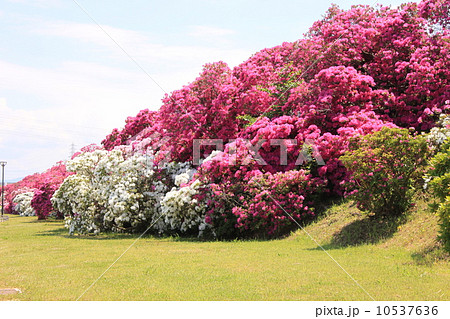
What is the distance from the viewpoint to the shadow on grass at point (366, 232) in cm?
1214

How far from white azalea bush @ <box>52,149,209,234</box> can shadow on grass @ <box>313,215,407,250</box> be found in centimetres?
617

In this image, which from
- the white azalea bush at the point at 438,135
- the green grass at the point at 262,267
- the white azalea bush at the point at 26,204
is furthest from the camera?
the white azalea bush at the point at 26,204

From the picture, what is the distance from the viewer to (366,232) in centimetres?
1275

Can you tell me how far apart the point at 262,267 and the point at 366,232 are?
14.6 ft

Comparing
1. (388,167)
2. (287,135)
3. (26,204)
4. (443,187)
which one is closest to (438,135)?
(388,167)

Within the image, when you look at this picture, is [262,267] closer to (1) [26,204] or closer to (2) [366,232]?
(2) [366,232]

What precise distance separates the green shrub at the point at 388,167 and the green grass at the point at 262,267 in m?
0.59

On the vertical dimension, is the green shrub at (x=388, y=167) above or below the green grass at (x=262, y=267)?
above

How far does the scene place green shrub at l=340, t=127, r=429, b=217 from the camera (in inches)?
470

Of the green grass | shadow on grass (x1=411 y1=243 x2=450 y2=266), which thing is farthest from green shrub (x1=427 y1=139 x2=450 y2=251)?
the green grass

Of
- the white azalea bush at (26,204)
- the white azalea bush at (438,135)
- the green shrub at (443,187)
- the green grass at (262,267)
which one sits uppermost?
the white azalea bush at (438,135)

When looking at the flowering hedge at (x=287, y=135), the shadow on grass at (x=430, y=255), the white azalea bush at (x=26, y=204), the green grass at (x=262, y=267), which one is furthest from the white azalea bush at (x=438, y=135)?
the white azalea bush at (x=26, y=204)

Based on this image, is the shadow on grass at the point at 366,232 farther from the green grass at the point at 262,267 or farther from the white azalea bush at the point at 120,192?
the white azalea bush at the point at 120,192

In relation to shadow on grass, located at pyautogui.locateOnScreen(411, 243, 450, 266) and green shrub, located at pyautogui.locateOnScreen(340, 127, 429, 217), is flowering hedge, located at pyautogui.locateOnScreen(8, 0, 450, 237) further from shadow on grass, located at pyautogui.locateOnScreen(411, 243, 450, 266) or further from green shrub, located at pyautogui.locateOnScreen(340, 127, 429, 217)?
shadow on grass, located at pyautogui.locateOnScreen(411, 243, 450, 266)
